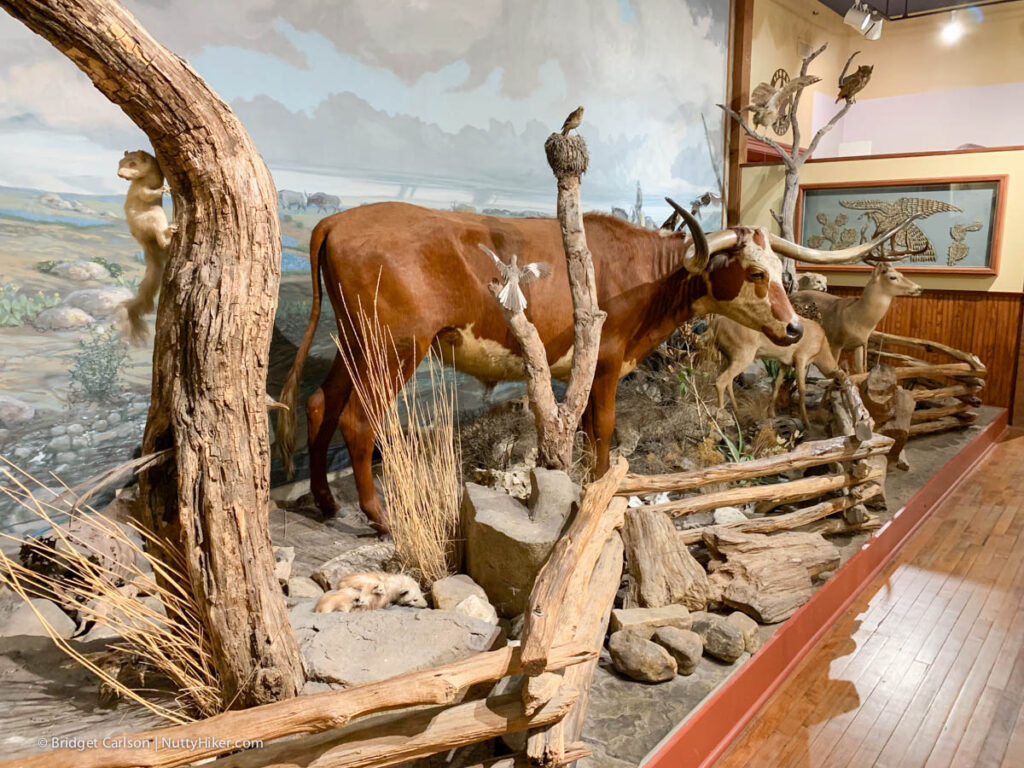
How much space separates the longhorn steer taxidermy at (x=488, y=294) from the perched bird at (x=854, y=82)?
3535 millimetres

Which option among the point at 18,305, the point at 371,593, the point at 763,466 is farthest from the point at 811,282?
the point at 18,305

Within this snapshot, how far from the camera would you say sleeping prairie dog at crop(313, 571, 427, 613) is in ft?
7.19

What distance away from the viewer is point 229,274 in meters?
1.48

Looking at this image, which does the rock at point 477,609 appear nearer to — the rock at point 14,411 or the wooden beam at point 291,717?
the wooden beam at point 291,717

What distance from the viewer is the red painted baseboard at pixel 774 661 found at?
6.68 ft

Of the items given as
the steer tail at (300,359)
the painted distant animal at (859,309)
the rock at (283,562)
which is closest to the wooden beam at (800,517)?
the rock at (283,562)

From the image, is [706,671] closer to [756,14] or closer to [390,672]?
[390,672]

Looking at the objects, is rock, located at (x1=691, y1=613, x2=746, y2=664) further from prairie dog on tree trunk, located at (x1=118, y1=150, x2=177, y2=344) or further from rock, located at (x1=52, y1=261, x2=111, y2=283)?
rock, located at (x1=52, y1=261, x2=111, y2=283)

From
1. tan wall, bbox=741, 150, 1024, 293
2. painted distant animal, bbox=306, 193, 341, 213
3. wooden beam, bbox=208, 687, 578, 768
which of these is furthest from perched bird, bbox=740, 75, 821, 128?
wooden beam, bbox=208, 687, 578, 768

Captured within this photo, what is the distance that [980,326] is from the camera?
633 cm

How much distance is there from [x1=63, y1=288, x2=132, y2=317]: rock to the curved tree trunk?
162 cm

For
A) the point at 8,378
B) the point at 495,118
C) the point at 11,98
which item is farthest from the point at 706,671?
the point at 495,118

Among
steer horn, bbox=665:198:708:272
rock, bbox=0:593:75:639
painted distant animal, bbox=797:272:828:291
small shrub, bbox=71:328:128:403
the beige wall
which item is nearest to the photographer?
rock, bbox=0:593:75:639

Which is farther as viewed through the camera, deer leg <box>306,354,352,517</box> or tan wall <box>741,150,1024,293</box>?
tan wall <box>741,150,1024,293</box>
